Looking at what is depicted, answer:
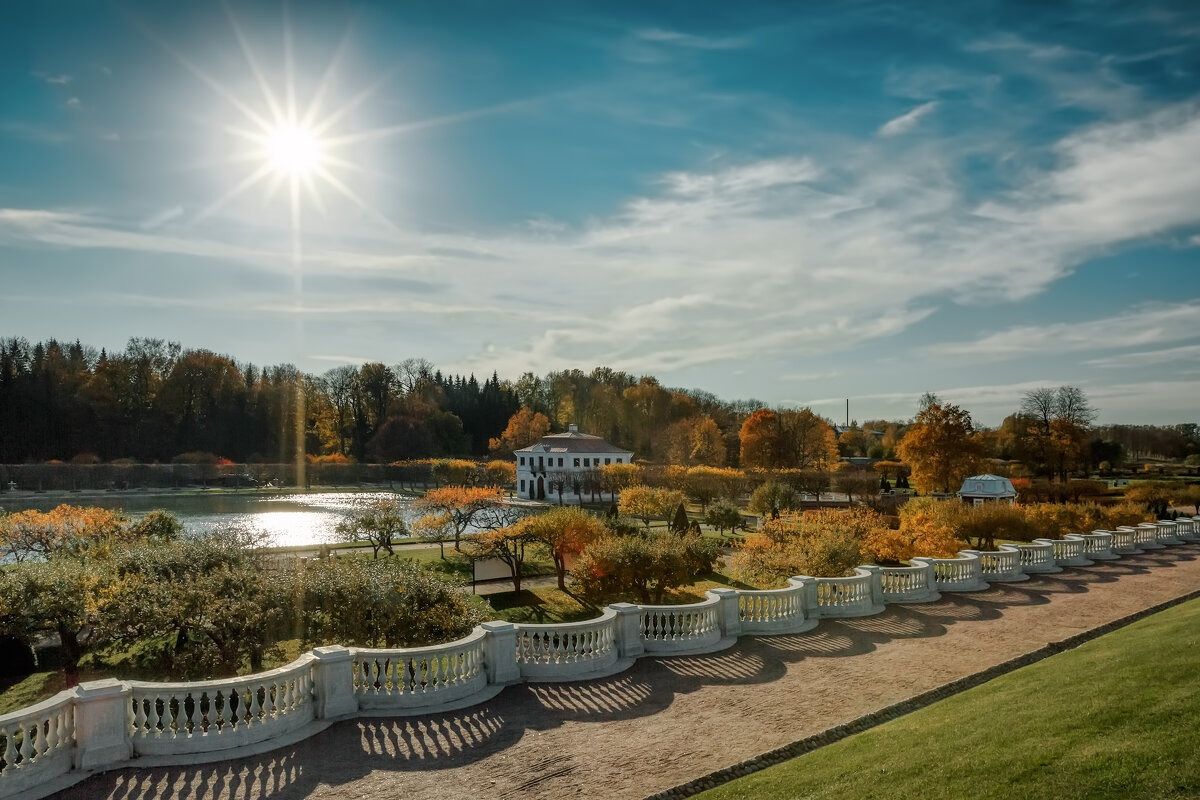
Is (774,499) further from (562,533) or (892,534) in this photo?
(562,533)

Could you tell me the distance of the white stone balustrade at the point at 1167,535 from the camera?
94.4 ft

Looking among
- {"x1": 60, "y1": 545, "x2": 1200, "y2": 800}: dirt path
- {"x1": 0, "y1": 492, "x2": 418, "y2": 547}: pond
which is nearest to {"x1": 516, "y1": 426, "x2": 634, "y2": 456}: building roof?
{"x1": 0, "y1": 492, "x2": 418, "y2": 547}: pond

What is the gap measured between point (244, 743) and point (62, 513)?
2118 centimetres

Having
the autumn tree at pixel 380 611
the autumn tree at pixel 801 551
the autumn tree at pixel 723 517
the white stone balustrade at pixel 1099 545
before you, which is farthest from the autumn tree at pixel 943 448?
the autumn tree at pixel 380 611

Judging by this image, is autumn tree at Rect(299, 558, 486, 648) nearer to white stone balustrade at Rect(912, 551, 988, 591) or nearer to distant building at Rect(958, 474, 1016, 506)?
white stone balustrade at Rect(912, 551, 988, 591)

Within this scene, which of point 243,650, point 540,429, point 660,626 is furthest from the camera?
point 540,429

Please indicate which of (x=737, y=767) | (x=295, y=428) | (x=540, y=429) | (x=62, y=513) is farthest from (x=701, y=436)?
(x=737, y=767)

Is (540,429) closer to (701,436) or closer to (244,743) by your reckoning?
(701,436)

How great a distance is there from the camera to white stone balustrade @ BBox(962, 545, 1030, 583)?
2044cm

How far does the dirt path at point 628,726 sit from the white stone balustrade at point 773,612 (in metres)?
0.30

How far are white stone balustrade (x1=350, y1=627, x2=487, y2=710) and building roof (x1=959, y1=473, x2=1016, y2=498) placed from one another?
1420 inches

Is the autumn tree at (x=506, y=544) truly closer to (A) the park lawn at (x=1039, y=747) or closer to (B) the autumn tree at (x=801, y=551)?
(B) the autumn tree at (x=801, y=551)

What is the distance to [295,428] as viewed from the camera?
8456cm

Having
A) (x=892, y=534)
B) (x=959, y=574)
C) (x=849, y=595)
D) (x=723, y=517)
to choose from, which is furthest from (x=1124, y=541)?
(x=849, y=595)
